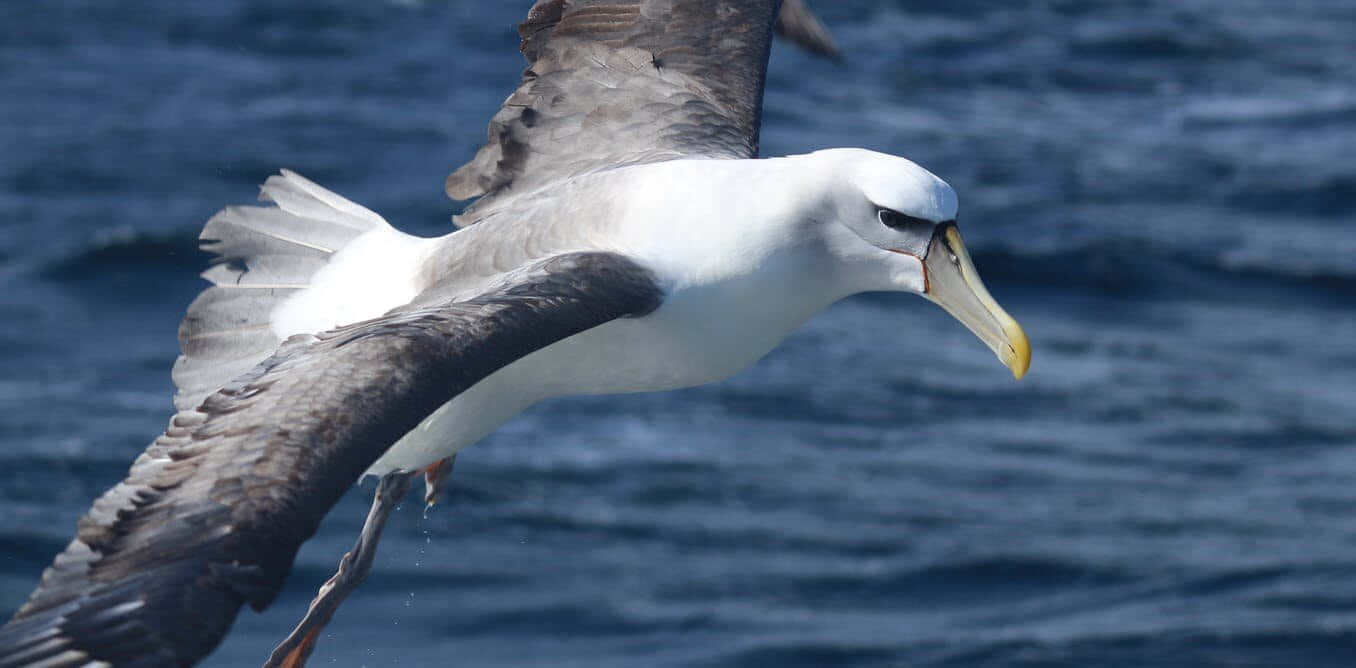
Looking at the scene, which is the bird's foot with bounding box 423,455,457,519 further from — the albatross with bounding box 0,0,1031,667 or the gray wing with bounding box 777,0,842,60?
the gray wing with bounding box 777,0,842,60

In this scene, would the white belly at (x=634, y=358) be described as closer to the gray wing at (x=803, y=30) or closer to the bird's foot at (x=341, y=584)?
the bird's foot at (x=341, y=584)

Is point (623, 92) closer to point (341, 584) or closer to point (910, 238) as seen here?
point (910, 238)

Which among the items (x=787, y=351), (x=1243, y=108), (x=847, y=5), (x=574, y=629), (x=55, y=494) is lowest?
(x=574, y=629)

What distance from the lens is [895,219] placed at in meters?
6.10

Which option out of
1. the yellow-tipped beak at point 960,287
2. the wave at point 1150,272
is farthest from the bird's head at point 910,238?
the wave at point 1150,272

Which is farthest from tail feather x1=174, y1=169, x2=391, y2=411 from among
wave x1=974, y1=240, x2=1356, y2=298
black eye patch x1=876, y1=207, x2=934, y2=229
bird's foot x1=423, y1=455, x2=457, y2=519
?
wave x1=974, y1=240, x2=1356, y2=298

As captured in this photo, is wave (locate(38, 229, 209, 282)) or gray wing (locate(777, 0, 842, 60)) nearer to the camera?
gray wing (locate(777, 0, 842, 60))

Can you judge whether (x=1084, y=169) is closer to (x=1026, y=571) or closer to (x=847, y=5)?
(x=847, y=5)

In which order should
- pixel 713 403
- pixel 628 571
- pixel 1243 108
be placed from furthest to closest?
pixel 1243 108 < pixel 713 403 < pixel 628 571

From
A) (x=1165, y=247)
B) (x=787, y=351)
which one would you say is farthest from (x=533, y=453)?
(x=1165, y=247)

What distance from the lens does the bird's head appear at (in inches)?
239

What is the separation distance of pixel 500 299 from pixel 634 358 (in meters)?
0.73

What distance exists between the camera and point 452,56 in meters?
18.6

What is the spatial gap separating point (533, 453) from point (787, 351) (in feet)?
7.63
